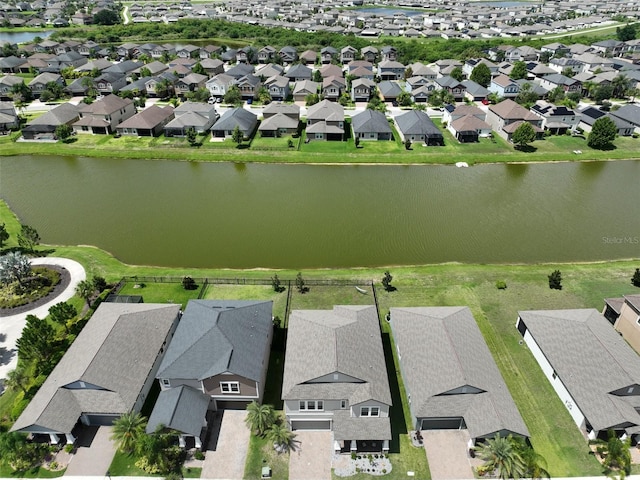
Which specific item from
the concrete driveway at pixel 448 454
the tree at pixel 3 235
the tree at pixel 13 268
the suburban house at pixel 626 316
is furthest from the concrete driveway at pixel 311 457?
the tree at pixel 3 235

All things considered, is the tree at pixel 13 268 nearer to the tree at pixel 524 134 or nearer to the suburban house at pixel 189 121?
the suburban house at pixel 189 121

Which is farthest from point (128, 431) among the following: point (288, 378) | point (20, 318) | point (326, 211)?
point (326, 211)

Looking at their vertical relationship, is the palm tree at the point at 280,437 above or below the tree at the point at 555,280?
below

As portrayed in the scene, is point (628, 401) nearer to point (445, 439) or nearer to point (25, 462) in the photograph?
point (445, 439)

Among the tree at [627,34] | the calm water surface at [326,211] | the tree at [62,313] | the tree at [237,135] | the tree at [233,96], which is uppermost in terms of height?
the tree at [627,34]

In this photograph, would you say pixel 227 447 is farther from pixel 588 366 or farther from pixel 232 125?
pixel 232 125

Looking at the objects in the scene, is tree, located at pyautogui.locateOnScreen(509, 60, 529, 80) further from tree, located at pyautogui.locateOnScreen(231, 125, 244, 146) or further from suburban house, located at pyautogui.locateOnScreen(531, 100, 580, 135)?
tree, located at pyautogui.locateOnScreen(231, 125, 244, 146)
